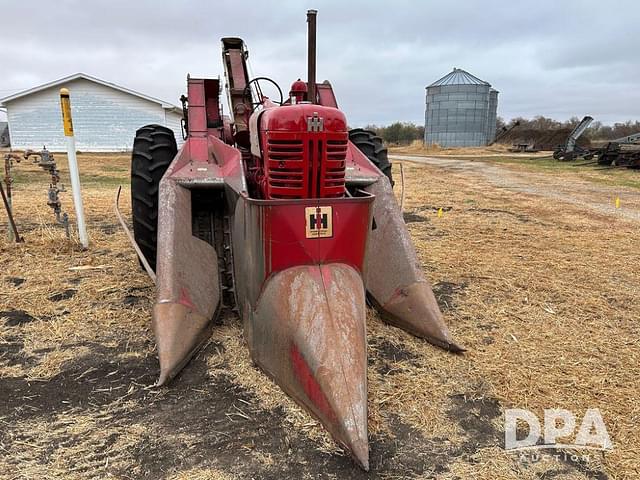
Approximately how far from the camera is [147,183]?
158 inches

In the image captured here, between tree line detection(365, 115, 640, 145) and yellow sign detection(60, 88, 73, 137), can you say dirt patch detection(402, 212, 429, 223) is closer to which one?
yellow sign detection(60, 88, 73, 137)

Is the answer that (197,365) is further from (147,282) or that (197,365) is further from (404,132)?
(404,132)

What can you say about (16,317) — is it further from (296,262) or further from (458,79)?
(458,79)

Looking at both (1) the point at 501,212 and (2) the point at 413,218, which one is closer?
(2) the point at 413,218

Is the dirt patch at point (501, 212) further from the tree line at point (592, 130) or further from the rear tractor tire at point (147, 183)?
the tree line at point (592, 130)

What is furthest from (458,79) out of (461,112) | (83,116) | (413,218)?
(413,218)

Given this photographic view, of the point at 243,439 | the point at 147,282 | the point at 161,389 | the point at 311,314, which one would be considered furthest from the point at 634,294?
the point at 147,282

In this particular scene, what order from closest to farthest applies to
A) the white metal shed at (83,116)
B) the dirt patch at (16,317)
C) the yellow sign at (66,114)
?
the dirt patch at (16,317) → the yellow sign at (66,114) → the white metal shed at (83,116)

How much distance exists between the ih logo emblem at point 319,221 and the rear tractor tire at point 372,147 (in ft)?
6.64

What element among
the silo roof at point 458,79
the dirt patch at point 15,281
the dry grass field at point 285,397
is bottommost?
→ the dry grass field at point 285,397

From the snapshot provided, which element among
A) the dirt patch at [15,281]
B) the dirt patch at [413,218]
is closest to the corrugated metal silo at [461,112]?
the dirt patch at [413,218]

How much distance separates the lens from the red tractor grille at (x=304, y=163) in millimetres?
2719

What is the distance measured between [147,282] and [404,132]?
51.3 m

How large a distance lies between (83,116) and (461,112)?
29149 millimetres
